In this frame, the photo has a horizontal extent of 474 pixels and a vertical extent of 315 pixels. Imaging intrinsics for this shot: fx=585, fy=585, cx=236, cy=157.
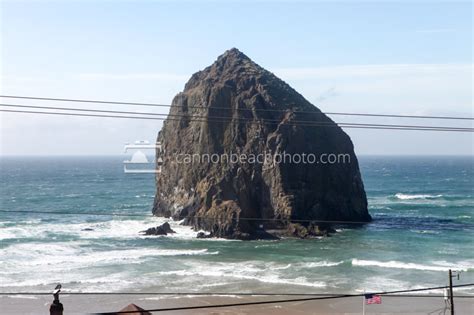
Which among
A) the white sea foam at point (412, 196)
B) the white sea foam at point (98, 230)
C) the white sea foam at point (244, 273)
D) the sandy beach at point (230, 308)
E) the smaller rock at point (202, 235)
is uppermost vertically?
the white sea foam at point (412, 196)

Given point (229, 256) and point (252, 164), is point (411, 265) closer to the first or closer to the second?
point (229, 256)

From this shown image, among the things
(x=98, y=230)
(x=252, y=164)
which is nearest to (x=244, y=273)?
(x=252, y=164)

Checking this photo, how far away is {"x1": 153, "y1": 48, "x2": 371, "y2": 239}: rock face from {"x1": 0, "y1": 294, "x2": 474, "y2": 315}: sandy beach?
19433 millimetres

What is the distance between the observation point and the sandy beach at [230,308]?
30.5 metres

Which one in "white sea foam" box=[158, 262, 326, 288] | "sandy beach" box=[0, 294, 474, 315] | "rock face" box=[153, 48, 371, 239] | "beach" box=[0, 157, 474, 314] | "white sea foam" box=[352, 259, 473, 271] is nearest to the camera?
"sandy beach" box=[0, 294, 474, 315]

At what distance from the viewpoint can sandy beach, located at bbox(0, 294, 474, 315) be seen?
30531 mm

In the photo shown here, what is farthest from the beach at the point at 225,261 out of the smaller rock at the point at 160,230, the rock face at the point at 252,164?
the rock face at the point at 252,164

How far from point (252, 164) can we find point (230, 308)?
26.2 metres

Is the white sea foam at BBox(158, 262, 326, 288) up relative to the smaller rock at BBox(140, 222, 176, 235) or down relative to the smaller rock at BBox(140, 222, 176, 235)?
down

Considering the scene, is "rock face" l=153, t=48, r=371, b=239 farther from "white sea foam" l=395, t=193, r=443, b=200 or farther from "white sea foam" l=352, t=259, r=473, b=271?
"white sea foam" l=395, t=193, r=443, b=200

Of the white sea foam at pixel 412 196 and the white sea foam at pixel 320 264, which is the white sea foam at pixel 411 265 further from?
the white sea foam at pixel 412 196

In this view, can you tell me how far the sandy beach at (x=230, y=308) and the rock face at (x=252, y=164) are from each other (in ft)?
63.8

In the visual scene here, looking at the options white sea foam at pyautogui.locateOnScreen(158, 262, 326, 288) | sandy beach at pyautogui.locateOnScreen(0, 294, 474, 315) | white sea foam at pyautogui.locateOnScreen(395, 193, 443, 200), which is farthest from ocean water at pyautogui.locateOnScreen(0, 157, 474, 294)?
Answer: white sea foam at pyautogui.locateOnScreen(395, 193, 443, 200)

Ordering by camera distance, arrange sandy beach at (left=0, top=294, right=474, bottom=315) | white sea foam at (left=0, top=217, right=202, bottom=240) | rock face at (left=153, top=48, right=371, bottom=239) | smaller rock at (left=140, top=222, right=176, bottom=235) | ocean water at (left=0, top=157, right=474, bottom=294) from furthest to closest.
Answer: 1. white sea foam at (left=0, top=217, right=202, bottom=240)
2. rock face at (left=153, top=48, right=371, bottom=239)
3. smaller rock at (left=140, top=222, right=176, bottom=235)
4. ocean water at (left=0, top=157, right=474, bottom=294)
5. sandy beach at (left=0, top=294, right=474, bottom=315)
